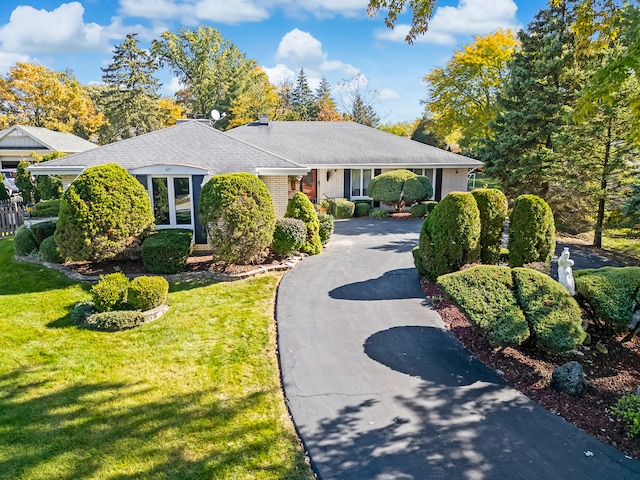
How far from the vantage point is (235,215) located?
34.4ft

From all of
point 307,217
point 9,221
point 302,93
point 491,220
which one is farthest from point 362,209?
point 302,93

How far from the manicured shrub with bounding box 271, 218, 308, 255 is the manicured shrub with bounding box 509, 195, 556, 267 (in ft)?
18.9

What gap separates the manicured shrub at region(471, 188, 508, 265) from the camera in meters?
10.0

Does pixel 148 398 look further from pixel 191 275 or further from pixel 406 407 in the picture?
pixel 191 275

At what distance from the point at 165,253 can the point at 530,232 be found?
920 centimetres

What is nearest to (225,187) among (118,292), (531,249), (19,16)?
(118,292)

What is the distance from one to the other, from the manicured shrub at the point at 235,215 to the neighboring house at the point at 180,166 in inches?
85.2

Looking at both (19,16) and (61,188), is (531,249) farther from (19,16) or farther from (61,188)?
(61,188)

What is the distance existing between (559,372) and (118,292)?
8.04 meters

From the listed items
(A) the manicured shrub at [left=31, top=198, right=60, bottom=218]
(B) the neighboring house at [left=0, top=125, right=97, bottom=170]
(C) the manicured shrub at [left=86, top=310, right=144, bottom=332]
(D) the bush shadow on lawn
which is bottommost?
(D) the bush shadow on lawn

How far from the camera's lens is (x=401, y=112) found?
53.9m

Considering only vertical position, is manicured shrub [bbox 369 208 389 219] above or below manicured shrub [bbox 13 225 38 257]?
above

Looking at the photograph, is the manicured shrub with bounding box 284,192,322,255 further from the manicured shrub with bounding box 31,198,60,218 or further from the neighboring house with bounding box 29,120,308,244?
the manicured shrub with bounding box 31,198,60,218

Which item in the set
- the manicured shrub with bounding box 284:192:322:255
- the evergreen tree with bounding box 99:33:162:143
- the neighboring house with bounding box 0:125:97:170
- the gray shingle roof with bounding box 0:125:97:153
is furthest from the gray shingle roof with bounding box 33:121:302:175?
the evergreen tree with bounding box 99:33:162:143
